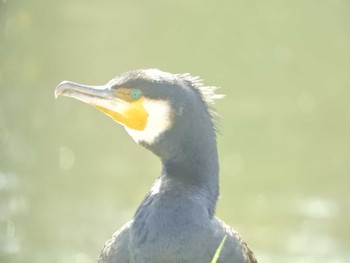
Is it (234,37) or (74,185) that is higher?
(234,37)

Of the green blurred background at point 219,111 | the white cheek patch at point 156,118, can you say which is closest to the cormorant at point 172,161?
the white cheek patch at point 156,118

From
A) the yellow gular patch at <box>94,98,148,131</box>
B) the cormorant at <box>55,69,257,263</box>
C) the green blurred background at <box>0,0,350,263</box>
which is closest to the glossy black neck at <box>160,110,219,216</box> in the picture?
the cormorant at <box>55,69,257,263</box>

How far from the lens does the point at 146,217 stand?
4062mm

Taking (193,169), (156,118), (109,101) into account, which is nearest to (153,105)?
(156,118)

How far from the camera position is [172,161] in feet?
13.9

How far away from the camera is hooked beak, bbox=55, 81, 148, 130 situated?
4.18 metres

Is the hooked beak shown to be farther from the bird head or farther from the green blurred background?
the green blurred background

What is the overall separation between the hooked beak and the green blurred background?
5.70 metres

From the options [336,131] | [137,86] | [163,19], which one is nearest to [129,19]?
[163,19]

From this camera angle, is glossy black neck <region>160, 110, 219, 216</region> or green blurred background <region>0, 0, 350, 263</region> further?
green blurred background <region>0, 0, 350, 263</region>

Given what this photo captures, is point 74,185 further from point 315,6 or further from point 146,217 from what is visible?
point 146,217

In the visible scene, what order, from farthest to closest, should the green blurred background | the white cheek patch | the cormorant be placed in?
the green blurred background
the white cheek patch
the cormorant

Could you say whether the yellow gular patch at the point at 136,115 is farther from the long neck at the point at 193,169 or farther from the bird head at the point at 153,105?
the long neck at the point at 193,169

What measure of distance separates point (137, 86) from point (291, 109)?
648 cm
